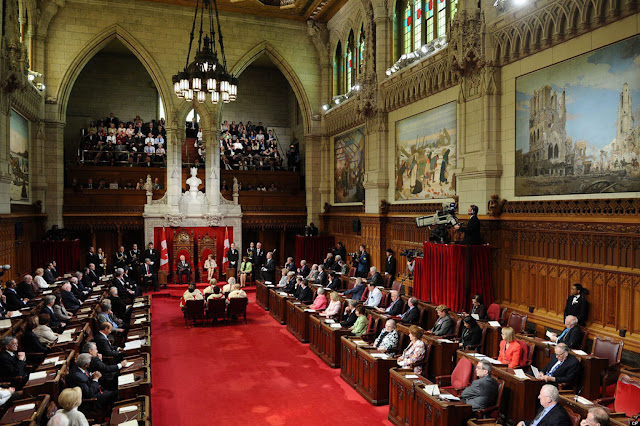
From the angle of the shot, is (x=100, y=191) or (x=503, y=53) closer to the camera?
(x=503, y=53)

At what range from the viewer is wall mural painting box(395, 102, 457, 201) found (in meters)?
12.7

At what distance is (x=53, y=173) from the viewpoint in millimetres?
18797

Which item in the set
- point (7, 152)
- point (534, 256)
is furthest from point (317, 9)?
point (534, 256)

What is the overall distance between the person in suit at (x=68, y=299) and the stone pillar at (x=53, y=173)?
7.64 metres

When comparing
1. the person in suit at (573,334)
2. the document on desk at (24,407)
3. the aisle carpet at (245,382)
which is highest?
the person in suit at (573,334)

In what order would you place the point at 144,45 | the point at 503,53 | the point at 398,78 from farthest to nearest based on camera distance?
the point at 144,45
the point at 398,78
the point at 503,53

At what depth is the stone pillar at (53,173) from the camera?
18703 mm

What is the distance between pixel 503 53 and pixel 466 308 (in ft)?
18.0

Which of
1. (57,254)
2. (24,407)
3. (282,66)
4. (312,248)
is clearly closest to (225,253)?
(312,248)

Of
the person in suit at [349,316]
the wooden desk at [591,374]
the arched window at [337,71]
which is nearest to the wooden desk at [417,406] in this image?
the wooden desk at [591,374]

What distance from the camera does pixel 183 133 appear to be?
20.7m

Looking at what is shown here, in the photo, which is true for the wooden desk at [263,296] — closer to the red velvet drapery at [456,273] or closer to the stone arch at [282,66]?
the red velvet drapery at [456,273]

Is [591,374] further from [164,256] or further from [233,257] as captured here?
[164,256]

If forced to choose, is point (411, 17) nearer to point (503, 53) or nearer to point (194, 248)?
point (503, 53)
